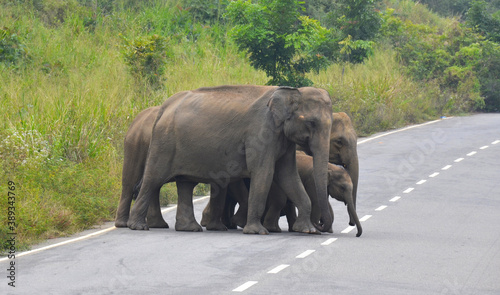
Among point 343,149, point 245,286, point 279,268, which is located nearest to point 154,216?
point 343,149

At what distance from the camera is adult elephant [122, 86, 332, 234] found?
42.5 feet

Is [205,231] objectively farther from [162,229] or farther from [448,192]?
[448,192]

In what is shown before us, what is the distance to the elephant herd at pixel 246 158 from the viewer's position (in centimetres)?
1298

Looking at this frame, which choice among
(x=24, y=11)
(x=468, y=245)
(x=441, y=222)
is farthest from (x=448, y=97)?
(x=468, y=245)

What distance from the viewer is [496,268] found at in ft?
35.8

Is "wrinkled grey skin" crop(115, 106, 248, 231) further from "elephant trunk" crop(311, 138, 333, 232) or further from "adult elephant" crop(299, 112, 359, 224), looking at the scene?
"elephant trunk" crop(311, 138, 333, 232)

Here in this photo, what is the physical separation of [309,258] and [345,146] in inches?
116

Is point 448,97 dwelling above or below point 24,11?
below

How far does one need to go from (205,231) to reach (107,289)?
467cm

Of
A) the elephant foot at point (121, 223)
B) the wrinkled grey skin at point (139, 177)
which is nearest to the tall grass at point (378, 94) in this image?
the wrinkled grey skin at point (139, 177)

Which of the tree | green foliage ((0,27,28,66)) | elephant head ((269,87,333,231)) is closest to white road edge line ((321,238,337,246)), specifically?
elephant head ((269,87,333,231))

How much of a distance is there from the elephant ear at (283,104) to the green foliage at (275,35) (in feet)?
38.3

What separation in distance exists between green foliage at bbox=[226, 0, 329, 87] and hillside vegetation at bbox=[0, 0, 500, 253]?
64mm

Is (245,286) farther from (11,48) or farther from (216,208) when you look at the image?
(11,48)
